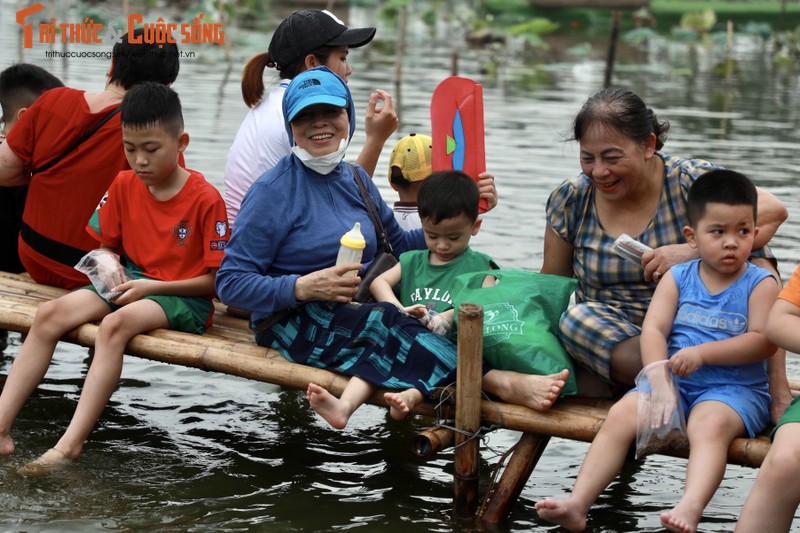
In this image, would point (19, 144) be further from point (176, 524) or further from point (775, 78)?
point (775, 78)

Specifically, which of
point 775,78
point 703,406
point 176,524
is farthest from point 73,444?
point 775,78

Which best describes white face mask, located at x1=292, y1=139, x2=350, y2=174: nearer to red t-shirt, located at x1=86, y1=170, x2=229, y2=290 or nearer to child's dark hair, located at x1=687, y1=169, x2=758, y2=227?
red t-shirt, located at x1=86, y1=170, x2=229, y2=290

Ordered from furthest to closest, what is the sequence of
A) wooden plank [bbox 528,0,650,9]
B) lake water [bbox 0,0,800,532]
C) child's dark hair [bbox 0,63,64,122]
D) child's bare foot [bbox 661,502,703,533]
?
wooden plank [bbox 528,0,650,9], child's dark hair [bbox 0,63,64,122], lake water [bbox 0,0,800,532], child's bare foot [bbox 661,502,703,533]

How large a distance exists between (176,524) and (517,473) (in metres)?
1.31

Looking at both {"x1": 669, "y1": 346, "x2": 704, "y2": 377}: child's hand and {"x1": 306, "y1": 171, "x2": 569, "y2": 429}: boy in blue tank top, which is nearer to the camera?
{"x1": 669, "y1": 346, "x2": 704, "y2": 377}: child's hand

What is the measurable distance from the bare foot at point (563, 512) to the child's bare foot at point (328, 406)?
83 cm

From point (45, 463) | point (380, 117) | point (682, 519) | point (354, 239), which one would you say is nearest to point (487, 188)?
point (380, 117)

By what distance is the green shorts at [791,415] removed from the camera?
381 cm

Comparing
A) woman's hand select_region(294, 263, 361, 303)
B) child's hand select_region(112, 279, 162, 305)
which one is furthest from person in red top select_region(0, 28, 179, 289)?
woman's hand select_region(294, 263, 361, 303)

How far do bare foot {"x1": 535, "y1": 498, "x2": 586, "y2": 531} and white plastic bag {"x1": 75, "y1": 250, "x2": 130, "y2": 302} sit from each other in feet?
6.92

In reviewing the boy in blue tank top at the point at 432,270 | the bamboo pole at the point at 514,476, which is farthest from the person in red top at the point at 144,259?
the bamboo pole at the point at 514,476

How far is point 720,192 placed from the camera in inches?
159

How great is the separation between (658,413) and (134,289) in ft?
7.43

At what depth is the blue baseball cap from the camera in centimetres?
466
